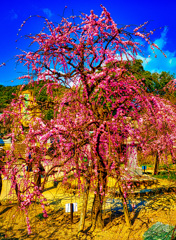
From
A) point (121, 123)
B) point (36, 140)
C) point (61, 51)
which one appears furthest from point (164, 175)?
point (61, 51)

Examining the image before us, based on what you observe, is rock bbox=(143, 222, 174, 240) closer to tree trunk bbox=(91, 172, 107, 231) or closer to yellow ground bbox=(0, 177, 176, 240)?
yellow ground bbox=(0, 177, 176, 240)

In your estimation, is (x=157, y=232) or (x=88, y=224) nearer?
(x=157, y=232)

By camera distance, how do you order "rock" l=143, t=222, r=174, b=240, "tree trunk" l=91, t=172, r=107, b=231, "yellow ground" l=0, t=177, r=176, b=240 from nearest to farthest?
1. "rock" l=143, t=222, r=174, b=240
2. "yellow ground" l=0, t=177, r=176, b=240
3. "tree trunk" l=91, t=172, r=107, b=231

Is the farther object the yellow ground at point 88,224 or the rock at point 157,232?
the yellow ground at point 88,224

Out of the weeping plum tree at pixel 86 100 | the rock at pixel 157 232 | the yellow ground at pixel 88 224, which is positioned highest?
the weeping plum tree at pixel 86 100

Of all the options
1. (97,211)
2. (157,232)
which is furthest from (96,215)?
(157,232)

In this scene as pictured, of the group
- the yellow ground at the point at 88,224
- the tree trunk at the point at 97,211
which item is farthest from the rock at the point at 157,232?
the tree trunk at the point at 97,211

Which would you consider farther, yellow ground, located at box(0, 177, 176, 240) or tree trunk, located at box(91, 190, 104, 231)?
tree trunk, located at box(91, 190, 104, 231)

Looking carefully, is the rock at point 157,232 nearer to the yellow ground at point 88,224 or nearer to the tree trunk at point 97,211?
the yellow ground at point 88,224

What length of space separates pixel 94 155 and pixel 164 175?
29.0 feet

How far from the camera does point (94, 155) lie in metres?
5.12

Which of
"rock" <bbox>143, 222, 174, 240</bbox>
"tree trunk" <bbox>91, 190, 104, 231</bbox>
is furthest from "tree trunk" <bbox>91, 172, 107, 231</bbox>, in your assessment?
"rock" <bbox>143, 222, 174, 240</bbox>

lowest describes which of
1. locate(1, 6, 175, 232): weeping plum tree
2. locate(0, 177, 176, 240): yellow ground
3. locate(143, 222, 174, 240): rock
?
locate(0, 177, 176, 240): yellow ground

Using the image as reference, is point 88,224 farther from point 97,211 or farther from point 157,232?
point 157,232
